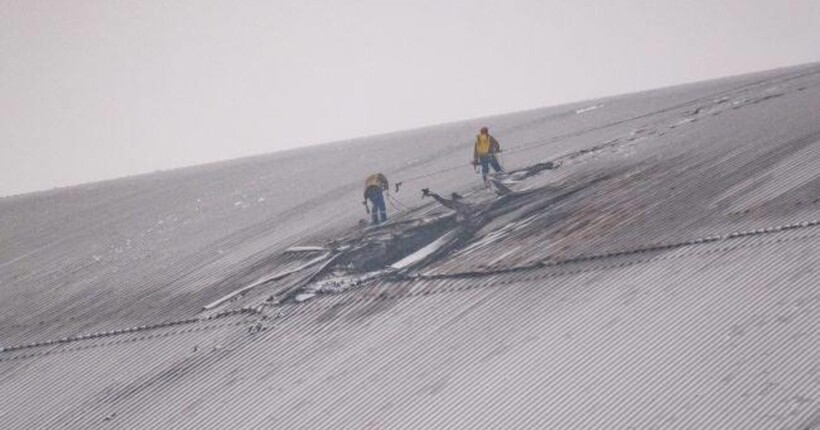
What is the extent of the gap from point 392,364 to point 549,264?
187 inches

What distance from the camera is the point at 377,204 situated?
25.8m

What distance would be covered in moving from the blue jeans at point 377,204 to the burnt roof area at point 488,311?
19.2 inches

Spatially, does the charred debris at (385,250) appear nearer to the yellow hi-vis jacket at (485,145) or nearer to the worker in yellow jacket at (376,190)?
the worker in yellow jacket at (376,190)

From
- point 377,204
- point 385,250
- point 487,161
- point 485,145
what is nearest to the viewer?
point 385,250

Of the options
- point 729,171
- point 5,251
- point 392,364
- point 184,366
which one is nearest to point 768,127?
point 729,171

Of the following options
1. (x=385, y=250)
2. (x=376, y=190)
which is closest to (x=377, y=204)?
(x=376, y=190)

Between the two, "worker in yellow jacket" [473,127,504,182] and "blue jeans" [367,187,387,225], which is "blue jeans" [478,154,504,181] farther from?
"blue jeans" [367,187,387,225]

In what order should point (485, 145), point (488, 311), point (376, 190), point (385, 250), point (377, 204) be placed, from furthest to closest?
point (485, 145) < point (377, 204) < point (376, 190) < point (385, 250) < point (488, 311)

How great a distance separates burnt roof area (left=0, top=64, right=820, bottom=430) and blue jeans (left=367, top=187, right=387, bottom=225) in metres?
0.49

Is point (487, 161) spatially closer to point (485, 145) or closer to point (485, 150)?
point (485, 150)

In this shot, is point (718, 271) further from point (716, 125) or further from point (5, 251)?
point (5, 251)

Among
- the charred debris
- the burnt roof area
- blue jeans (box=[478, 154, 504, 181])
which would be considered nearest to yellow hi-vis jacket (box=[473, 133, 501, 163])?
blue jeans (box=[478, 154, 504, 181])

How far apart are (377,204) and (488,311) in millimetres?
10493

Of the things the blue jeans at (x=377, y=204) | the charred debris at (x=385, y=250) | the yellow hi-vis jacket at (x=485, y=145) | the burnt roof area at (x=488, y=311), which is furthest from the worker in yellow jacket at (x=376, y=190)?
the yellow hi-vis jacket at (x=485, y=145)
